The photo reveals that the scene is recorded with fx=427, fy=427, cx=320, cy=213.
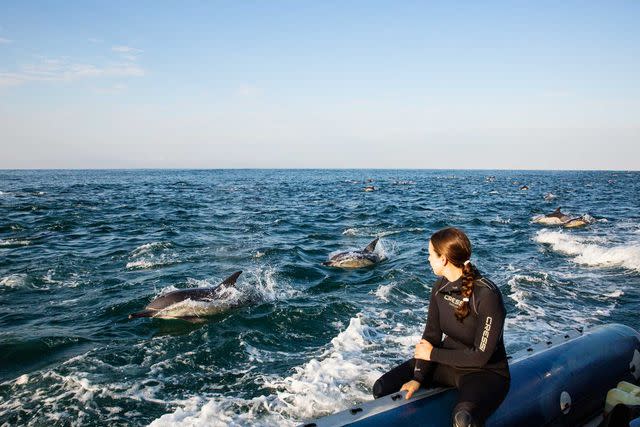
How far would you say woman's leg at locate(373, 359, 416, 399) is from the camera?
14.2 ft

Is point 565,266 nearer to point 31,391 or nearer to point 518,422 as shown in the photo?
point 518,422

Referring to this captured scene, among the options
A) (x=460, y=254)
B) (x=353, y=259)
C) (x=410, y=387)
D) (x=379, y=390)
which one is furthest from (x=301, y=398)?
(x=353, y=259)

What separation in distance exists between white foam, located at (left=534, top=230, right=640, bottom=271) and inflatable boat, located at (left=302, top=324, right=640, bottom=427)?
10162mm

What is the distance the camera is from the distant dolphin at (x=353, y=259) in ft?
44.9

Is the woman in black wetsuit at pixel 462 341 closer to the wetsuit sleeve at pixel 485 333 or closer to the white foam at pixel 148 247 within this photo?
the wetsuit sleeve at pixel 485 333

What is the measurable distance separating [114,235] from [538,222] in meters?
21.7

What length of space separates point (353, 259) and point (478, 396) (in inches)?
395

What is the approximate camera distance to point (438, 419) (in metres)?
3.73

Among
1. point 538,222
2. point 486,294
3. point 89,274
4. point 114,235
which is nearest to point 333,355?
point 486,294

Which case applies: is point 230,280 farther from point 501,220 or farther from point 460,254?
point 501,220

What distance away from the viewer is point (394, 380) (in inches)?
173

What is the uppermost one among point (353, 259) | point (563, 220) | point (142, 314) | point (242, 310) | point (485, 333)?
point (485, 333)

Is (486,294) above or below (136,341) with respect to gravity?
above

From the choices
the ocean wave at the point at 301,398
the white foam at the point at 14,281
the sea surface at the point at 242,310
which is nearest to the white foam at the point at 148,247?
the sea surface at the point at 242,310
